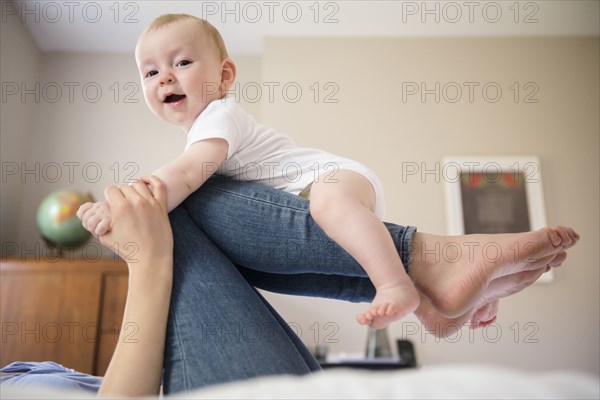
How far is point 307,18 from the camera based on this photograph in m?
3.13

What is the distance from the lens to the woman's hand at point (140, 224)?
2.10 ft

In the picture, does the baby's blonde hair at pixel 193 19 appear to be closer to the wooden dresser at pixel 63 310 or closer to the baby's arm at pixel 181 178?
the baby's arm at pixel 181 178

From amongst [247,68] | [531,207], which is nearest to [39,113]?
[247,68]

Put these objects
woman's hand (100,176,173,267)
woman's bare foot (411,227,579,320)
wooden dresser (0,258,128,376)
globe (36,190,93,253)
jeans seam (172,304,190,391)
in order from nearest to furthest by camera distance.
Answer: jeans seam (172,304,190,391) < woman's hand (100,176,173,267) < woman's bare foot (411,227,579,320) < wooden dresser (0,258,128,376) < globe (36,190,93,253)

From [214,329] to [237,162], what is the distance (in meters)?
0.41

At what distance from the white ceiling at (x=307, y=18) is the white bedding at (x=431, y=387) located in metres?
2.98

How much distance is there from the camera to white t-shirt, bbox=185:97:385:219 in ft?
2.92

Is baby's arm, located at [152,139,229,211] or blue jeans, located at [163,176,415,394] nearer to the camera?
blue jeans, located at [163,176,415,394]

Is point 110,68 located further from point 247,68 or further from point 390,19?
point 390,19

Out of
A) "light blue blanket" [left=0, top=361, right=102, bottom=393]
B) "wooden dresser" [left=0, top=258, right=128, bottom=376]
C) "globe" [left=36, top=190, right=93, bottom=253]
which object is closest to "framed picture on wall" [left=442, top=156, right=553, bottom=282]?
"wooden dresser" [left=0, top=258, right=128, bottom=376]

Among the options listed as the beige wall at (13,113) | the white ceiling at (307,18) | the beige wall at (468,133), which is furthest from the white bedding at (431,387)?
the beige wall at (13,113)

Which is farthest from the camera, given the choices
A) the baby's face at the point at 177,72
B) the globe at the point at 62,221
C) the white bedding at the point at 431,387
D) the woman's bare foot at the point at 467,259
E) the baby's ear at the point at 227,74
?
the globe at the point at 62,221

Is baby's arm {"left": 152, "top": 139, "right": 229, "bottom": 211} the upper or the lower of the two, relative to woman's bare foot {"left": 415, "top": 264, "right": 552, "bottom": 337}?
upper

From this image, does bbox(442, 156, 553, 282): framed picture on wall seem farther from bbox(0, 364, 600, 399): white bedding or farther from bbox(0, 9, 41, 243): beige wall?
bbox(0, 364, 600, 399): white bedding
